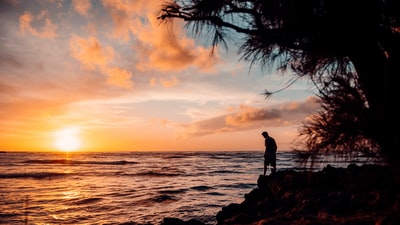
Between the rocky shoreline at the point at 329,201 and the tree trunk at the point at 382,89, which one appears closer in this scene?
the tree trunk at the point at 382,89

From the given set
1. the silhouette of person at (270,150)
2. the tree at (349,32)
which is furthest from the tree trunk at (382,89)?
the silhouette of person at (270,150)

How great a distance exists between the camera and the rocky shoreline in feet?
14.5

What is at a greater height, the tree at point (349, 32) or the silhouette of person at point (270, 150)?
the tree at point (349, 32)

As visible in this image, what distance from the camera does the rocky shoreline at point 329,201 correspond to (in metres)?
4.41

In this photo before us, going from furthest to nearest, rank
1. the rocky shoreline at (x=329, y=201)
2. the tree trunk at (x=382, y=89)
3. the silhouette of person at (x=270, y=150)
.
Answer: the silhouette of person at (x=270, y=150)
the rocky shoreline at (x=329, y=201)
the tree trunk at (x=382, y=89)

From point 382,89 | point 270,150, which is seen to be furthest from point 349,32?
point 270,150

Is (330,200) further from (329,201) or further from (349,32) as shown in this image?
(349,32)

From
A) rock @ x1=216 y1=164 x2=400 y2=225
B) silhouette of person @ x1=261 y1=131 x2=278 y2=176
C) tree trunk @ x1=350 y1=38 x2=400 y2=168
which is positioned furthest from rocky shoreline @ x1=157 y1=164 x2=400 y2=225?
silhouette of person @ x1=261 y1=131 x2=278 y2=176

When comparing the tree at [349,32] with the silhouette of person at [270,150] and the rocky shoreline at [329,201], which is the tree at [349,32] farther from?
the silhouette of person at [270,150]

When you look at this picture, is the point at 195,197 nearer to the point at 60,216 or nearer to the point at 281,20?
the point at 60,216

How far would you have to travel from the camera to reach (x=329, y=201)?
6504 millimetres

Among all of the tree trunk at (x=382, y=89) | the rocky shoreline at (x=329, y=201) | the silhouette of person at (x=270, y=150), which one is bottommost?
the rocky shoreline at (x=329, y=201)

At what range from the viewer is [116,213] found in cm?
1178

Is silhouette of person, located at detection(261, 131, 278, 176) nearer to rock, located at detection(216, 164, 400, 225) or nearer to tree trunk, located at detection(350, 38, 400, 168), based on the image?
rock, located at detection(216, 164, 400, 225)
